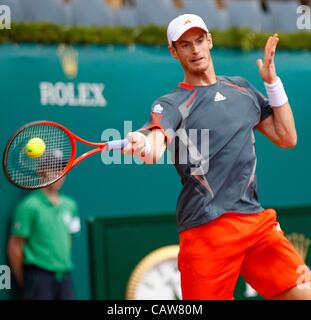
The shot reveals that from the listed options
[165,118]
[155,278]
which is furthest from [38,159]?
[155,278]

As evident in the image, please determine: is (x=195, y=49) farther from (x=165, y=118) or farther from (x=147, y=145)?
(x=147, y=145)

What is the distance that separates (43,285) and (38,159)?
146cm

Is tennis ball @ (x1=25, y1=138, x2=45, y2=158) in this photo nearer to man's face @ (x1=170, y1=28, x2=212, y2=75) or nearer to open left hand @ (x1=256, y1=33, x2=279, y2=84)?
man's face @ (x1=170, y1=28, x2=212, y2=75)

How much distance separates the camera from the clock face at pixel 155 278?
192 inches

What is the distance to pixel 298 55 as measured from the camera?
16.3 ft

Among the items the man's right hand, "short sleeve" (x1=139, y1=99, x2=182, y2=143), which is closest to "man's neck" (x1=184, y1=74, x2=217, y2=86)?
"short sleeve" (x1=139, y1=99, x2=182, y2=143)

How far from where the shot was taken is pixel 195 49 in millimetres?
3086

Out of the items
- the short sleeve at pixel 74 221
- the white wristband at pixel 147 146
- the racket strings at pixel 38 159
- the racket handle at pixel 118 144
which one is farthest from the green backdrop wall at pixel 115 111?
the white wristband at pixel 147 146

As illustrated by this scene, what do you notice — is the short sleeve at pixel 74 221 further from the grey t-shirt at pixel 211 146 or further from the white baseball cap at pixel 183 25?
the white baseball cap at pixel 183 25

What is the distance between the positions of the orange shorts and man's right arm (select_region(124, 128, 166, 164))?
393 millimetres

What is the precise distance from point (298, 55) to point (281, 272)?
201 centimetres

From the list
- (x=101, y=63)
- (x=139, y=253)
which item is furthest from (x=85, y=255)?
(x=101, y=63)
